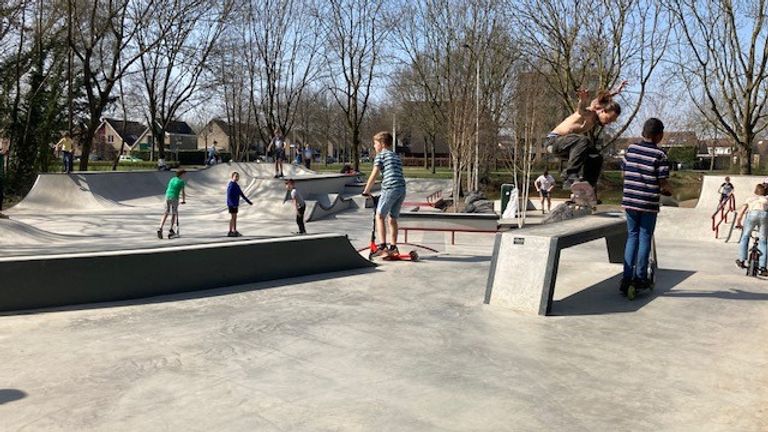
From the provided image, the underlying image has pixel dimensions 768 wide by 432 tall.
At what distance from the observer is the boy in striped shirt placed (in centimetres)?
601

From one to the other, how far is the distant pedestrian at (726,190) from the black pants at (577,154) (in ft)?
35.7

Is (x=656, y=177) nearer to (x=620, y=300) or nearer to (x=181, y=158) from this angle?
(x=620, y=300)

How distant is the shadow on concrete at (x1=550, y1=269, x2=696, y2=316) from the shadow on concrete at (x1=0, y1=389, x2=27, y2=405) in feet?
14.6

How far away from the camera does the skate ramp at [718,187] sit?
18000mm

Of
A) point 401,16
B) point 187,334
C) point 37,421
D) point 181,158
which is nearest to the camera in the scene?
point 37,421

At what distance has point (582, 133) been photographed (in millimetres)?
7402

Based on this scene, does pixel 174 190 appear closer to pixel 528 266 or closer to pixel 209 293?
pixel 209 293

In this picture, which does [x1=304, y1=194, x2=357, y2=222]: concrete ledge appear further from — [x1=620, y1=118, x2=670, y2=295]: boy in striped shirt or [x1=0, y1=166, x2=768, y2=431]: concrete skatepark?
[x1=620, y1=118, x2=670, y2=295]: boy in striped shirt

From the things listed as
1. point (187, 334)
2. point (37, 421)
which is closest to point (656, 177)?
point (187, 334)

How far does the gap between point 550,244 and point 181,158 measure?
228ft

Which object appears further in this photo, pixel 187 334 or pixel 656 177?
pixel 656 177

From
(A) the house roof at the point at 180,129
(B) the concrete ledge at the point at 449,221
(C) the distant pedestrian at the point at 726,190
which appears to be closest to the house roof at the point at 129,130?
(A) the house roof at the point at 180,129

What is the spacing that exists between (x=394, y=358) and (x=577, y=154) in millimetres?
4187

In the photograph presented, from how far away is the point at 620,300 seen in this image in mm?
6480
